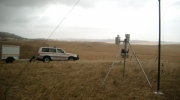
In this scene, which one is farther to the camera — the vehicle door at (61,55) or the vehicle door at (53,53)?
the vehicle door at (61,55)

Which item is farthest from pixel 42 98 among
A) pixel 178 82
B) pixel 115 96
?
pixel 178 82

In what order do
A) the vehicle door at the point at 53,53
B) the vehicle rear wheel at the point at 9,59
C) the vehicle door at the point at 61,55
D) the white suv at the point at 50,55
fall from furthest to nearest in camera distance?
the vehicle door at the point at 61,55 → the vehicle door at the point at 53,53 → the white suv at the point at 50,55 → the vehicle rear wheel at the point at 9,59

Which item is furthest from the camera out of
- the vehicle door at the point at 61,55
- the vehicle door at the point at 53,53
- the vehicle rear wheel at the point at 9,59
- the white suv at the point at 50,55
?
the vehicle door at the point at 61,55

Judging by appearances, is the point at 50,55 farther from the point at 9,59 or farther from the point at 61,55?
the point at 9,59

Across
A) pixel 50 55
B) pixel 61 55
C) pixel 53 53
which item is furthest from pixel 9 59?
pixel 61 55

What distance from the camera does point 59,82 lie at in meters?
8.95

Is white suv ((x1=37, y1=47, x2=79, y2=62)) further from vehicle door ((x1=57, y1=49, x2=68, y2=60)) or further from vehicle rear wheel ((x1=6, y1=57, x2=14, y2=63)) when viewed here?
vehicle rear wheel ((x1=6, y1=57, x2=14, y2=63))

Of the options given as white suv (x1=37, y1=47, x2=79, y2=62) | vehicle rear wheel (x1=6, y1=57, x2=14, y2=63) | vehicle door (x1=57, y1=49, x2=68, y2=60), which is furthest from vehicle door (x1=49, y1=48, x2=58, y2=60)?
vehicle rear wheel (x1=6, y1=57, x2=14, y2=63)

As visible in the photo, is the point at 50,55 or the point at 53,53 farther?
the point at 53,53

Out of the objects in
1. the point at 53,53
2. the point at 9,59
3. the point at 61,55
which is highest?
the point at 53,53

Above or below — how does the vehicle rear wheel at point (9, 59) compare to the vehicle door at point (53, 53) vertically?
below

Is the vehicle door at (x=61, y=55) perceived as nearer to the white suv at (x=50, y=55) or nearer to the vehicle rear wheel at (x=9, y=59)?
the white suv at (x=50, y=55)

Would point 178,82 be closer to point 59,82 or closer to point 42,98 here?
point 59,82

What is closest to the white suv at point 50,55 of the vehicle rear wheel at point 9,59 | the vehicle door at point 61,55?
the vehicle door at point 61,55
